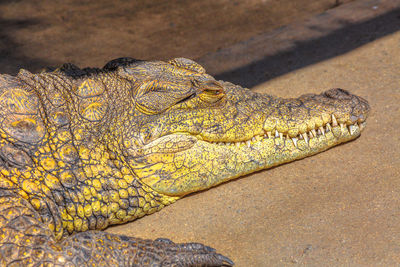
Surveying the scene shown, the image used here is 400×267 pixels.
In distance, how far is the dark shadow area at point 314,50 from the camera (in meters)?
5.88

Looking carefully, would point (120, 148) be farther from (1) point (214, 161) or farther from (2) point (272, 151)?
(2) point (272, 151)

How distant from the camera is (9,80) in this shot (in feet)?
11.5

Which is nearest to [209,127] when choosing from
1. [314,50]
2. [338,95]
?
[338,95]

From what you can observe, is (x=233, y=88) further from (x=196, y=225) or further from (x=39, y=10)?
(x=39, y=10)

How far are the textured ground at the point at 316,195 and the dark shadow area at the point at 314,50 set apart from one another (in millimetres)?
25

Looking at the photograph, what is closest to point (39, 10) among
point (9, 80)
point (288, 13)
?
point (288, 13)

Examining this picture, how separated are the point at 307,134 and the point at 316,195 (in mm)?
564

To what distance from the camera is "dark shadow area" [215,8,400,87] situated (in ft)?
19.3

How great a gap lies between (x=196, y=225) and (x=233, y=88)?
1248 mm

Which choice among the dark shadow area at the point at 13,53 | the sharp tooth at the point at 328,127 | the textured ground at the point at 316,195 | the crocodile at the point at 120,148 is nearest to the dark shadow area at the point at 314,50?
the textured ground at the point at 316,195

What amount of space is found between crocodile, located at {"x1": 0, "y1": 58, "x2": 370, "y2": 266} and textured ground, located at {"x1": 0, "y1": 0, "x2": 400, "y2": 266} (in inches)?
7.2

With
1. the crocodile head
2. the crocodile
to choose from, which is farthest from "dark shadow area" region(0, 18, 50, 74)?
Answer: the crocodile head

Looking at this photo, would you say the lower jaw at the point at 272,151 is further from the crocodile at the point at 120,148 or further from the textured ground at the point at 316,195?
the textured ground at the point at 316,195

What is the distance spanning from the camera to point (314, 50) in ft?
20.7
